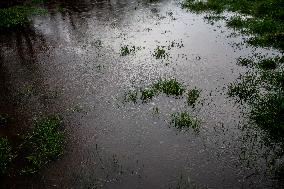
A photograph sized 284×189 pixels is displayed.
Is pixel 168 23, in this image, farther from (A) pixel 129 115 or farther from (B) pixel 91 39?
(A) pixel 129 115

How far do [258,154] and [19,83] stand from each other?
894 cm

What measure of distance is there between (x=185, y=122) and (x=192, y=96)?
5.31 feet

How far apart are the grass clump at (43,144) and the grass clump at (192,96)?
4.14 meters

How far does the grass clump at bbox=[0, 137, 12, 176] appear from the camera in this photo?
7874 mm

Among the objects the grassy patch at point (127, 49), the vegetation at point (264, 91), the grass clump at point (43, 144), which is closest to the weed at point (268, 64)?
the vegetation at point (264, 91)

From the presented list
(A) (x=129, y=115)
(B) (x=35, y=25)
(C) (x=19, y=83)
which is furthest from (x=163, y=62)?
(B) (x=35, y=25)

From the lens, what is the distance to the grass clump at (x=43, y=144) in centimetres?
804

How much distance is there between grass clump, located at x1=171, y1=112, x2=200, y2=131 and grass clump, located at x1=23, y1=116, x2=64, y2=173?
327 cm

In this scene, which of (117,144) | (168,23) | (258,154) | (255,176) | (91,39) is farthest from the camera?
(168,23)

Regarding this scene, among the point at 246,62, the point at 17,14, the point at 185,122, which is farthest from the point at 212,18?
the point at 17,14

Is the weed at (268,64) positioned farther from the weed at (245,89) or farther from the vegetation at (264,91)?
the weed at (245,89)

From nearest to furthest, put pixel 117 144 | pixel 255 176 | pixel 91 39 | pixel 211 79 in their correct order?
pixel 255 176 < pixel 117 144 < pixel 211 79 < pixel 91 39

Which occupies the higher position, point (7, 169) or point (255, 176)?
point (255, 176)

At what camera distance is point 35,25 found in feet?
63.7
